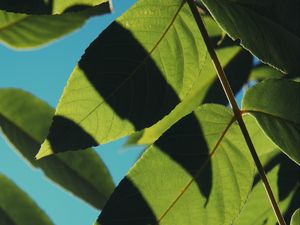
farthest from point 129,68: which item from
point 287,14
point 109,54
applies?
point 287,14

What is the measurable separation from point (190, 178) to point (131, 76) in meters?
0.22

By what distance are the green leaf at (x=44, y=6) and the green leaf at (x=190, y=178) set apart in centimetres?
28

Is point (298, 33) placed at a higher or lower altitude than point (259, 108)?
higher

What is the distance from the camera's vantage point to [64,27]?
1.31 m

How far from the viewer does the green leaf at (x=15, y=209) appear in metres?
1.31

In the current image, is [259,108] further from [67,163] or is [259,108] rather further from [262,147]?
[67,163]

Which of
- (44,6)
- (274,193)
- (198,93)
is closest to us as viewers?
(44,6)

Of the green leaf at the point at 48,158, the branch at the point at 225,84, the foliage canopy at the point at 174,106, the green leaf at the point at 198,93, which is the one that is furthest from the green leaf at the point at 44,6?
the green leaf at the point at 198,93

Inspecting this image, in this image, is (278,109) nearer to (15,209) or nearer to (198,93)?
(198,93)

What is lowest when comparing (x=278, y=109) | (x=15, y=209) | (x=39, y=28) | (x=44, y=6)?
(x=15, y=209)

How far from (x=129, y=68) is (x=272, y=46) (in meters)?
0.27

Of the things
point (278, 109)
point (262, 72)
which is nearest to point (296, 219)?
point (278, 109)

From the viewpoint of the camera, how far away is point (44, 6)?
0.97 meters

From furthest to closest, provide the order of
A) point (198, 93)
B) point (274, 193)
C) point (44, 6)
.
Answer: 1. point (198, 93)
2. point (274, 193)
3. point (44, 6)
